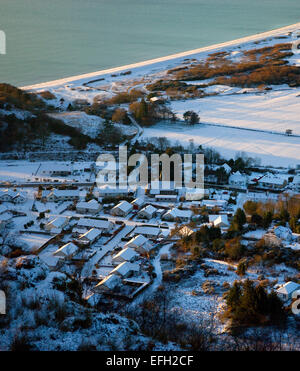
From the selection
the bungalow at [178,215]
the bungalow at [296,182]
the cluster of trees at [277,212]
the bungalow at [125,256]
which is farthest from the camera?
the bungalow at [296,182]

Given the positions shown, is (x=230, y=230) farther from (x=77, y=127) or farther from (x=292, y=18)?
(x=292, y=18)

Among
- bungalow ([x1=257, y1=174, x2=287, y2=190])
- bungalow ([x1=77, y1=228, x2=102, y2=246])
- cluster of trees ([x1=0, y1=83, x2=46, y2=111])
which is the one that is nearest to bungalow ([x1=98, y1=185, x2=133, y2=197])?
bungalow ([x1=77, y1=228, x2=102, y2=246])

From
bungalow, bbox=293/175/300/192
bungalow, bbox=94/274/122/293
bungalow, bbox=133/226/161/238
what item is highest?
bungalow, bbox=293/175/300/192

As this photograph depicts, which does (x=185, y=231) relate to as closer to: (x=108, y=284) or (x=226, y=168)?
(x=108, y=284)

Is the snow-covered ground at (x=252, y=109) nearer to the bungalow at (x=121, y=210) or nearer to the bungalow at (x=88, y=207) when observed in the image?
the bungalow at (x=121, y=210)

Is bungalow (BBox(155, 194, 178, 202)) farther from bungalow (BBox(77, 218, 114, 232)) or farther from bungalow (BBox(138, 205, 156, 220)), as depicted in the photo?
bungalow (BBox(77, 218, 114, 232))

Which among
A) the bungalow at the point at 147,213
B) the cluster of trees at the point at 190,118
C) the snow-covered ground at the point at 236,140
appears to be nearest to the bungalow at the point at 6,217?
the bungalow at the point at 147,213
